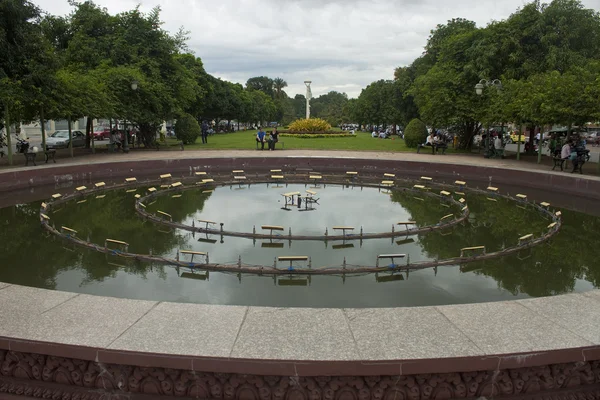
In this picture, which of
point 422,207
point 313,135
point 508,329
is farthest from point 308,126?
point 508,329

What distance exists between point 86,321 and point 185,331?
1326 mm

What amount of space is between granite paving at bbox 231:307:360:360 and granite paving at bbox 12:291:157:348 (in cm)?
149

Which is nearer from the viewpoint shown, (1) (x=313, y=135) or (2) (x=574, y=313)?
(2) (x=574, y=313)

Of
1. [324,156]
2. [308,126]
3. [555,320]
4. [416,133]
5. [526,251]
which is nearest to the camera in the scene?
[555,320]

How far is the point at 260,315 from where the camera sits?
19.3ft

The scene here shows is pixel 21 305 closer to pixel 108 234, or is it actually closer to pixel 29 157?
pixel 108 234

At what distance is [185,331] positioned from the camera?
5.31 m

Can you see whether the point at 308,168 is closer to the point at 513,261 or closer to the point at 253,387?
the point at 513,261

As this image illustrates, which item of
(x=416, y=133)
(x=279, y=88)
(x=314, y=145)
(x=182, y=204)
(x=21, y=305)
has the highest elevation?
(x=279, y=88)

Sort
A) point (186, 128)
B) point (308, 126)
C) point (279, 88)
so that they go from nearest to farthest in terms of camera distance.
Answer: point (186, 128), point (308, 126), point (279, 88)

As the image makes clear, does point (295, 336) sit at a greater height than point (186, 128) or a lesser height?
lesser

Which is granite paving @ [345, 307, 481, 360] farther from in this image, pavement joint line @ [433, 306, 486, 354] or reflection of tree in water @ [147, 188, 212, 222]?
reflection of tree in water @ [147, 188, 212, 222]

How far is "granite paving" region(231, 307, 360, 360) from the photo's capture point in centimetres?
481

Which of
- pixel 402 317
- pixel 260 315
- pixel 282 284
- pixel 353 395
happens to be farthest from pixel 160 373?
pixel 282 284
